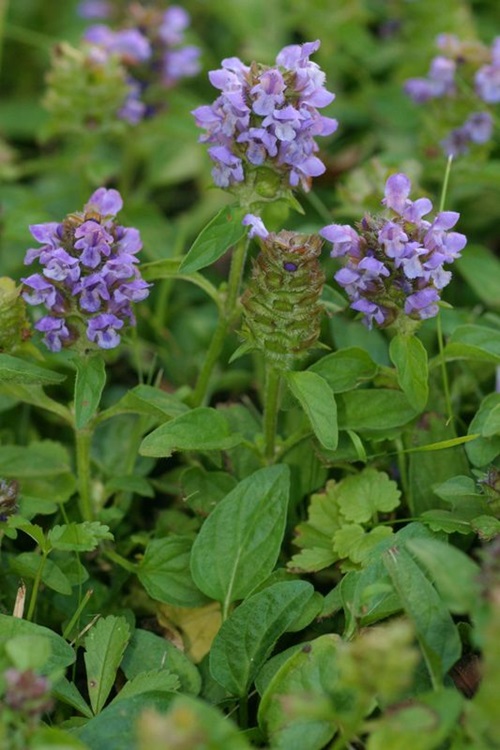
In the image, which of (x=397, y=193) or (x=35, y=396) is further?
(x=35, y=396)

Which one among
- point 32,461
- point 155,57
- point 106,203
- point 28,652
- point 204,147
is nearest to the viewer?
point 28,652

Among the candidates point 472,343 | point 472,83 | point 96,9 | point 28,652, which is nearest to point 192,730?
point 28,652

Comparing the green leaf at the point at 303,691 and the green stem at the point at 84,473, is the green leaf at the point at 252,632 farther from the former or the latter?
the green stem at the point at 84,473

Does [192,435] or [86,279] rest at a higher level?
[86,279]

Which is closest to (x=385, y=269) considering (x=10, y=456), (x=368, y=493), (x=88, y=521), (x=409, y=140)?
(x=368, y=493)

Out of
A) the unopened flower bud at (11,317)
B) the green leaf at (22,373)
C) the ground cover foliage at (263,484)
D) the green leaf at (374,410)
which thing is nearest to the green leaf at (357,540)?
the ground cover foliage at (263,484)

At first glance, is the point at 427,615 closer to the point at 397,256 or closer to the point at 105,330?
the point at 397,256

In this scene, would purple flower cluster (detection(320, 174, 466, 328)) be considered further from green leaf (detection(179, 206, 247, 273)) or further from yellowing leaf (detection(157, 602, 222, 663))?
yellowing leaf (detection(157, 602, 222, 663))
